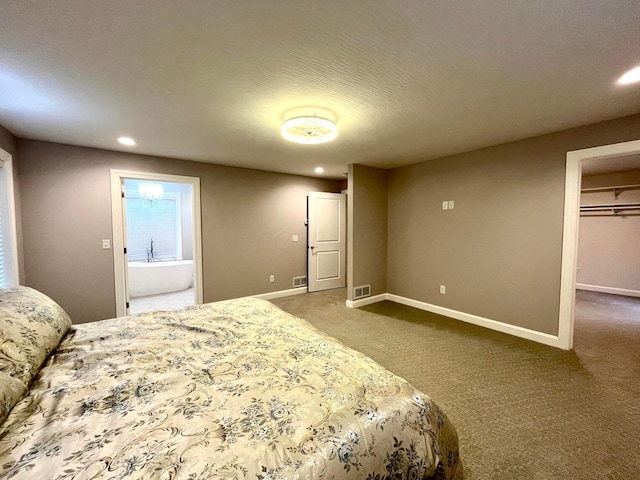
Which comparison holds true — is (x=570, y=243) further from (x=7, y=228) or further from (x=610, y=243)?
(x=7, y=228)

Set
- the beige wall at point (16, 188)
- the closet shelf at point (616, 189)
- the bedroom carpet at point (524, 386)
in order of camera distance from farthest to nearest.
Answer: the closet shelf at point (616, 189), the beige wall at point (16, 188), the bedroom carpet at point (524, 386)

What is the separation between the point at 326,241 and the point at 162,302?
10.7 ft

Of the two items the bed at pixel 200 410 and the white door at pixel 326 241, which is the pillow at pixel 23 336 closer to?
the bed at pixel 200 410

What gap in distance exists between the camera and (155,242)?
20.9 ft

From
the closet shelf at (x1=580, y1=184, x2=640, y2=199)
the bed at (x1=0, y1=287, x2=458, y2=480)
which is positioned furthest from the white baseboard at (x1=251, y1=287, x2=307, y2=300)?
the closet shelf at (x1=580, y1=184, x2=640, y2=199)

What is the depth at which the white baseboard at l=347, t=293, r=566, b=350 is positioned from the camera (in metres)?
3.01

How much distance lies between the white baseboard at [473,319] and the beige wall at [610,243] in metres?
3.65

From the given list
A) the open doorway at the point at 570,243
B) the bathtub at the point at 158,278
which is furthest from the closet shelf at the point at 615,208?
the bathtub at the point at 158,278

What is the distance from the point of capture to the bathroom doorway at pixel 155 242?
11.7 ft

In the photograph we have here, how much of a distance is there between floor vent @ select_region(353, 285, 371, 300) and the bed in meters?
2.85

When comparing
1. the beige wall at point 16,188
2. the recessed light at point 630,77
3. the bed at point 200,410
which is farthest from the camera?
the beige wall at point 16,188

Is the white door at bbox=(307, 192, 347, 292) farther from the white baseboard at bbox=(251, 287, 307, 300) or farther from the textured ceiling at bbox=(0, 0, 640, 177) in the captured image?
the textured ceiling at bbox=(0, 0, 640, 177)

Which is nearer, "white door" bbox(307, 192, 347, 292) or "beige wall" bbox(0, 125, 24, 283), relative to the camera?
"beige wall" bbox(0, 125, 24, 283)

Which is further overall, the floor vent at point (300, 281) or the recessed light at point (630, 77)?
the floor vent at point (300, 281)
